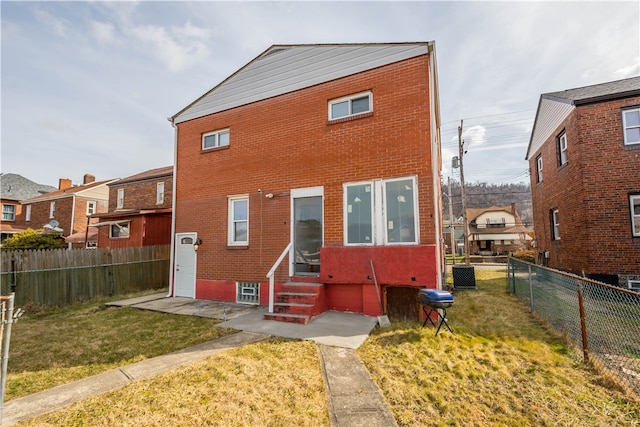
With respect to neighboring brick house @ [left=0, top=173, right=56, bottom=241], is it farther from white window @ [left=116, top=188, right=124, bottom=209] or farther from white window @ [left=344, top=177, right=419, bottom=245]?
white window @ [left=344, top=177, right=419, bottom=245]

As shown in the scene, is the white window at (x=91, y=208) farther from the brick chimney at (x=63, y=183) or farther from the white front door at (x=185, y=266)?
the white front door at (x=185, y=266)

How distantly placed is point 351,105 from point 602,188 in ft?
32.7

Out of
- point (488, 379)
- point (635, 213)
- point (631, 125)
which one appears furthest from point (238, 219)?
point (631, 125)

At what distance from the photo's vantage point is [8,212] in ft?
90.9

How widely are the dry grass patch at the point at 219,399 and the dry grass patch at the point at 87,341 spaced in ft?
4.30

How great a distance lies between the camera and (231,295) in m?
9.52

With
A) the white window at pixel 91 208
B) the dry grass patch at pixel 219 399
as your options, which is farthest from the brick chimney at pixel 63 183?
the dry grass patch at pixel 219 399

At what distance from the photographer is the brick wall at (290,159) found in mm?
7238

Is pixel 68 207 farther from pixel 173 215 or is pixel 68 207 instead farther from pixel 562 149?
pixel 562 149

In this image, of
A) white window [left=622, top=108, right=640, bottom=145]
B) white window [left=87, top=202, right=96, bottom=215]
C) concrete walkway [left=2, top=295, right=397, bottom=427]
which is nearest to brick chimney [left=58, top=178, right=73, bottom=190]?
white window [left=87, top=202, right=96, bottom=215]

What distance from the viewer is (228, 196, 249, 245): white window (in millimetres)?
9641

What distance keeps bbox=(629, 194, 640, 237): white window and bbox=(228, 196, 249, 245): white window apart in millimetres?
13424

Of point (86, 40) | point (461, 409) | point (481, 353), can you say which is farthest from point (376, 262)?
point (86, 40)

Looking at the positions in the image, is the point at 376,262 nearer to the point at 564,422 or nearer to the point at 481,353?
the point at 481,353
